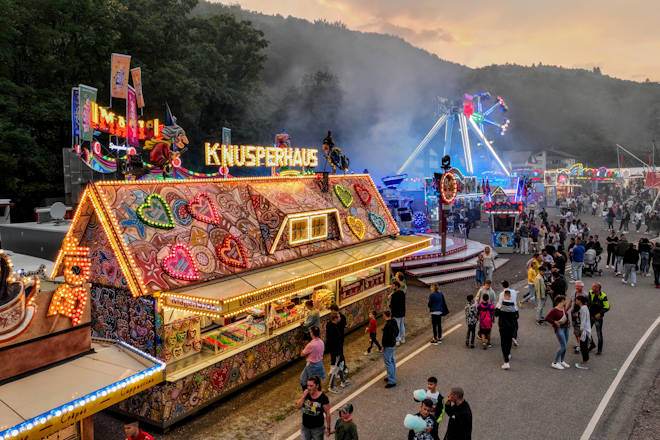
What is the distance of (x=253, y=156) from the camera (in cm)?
1471

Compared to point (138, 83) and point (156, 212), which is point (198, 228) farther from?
point (138, 83)

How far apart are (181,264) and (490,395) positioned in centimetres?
756

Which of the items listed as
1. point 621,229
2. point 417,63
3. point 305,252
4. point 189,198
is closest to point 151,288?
point 189,198

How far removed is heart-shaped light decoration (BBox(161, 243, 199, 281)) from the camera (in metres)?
9.52

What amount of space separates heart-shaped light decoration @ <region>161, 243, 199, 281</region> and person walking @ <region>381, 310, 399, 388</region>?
179 inches

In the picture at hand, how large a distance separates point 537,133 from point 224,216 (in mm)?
128965

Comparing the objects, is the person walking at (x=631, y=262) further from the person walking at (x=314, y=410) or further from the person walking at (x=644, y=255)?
the person walking at (x=314, y=410)

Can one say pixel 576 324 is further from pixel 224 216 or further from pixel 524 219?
pixel 524 219

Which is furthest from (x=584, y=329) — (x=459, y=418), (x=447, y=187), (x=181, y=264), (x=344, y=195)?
(x=447, y=187)

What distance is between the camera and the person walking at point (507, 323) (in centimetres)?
1131

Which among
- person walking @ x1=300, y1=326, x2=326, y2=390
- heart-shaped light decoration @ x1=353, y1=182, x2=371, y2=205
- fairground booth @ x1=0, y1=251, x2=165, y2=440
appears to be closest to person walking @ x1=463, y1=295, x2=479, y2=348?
person walking @ x1=300, y1=326, x2=326, y2=390

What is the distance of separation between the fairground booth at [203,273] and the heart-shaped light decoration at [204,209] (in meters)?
0.03

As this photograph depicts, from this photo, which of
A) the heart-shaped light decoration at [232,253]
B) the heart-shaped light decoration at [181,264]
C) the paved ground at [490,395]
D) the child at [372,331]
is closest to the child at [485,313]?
the paved ground at [490,395]

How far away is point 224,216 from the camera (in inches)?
455
